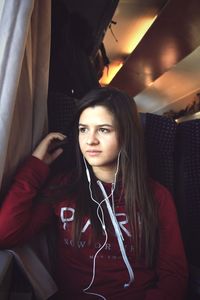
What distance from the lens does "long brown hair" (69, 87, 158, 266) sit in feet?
2.93

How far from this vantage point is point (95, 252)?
35.4 inches

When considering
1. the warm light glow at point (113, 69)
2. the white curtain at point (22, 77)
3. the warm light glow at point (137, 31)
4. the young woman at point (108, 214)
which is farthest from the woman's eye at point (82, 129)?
the warm light glow at point (113, 69)

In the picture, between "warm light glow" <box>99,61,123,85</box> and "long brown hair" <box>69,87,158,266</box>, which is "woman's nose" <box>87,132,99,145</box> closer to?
"long brown hair" <box>69,87,158,266</box>

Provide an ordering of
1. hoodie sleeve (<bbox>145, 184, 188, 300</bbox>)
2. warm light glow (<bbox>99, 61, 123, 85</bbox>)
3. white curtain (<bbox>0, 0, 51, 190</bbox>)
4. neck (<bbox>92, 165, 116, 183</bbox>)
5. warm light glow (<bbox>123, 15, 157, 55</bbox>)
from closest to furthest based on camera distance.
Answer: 1. white curtain (<bbox>0, 0, 51, 190</bbox>)
2. hoodie sleeve (<bbox>145, 184, 188, 300</bbox>)
3. neck (<bbox>92, 165, 116, 183</bbox>)
4. warm light glow (<bbox>123, 15, 157, 55</bbox>)
5. warm light glow (<bbox>99, 61, 123, 85</bbox>)

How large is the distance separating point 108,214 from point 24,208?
0.80 ft

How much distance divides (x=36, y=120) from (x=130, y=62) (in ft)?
8.81

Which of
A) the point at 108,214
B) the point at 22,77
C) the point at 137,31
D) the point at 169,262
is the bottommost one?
the point at 169,262

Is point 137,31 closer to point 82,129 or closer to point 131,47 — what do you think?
point 131,47

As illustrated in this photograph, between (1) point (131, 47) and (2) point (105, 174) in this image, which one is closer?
(2) point (105, 174)

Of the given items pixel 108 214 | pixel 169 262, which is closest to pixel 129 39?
pixel 108 214

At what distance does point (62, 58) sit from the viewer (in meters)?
1.19

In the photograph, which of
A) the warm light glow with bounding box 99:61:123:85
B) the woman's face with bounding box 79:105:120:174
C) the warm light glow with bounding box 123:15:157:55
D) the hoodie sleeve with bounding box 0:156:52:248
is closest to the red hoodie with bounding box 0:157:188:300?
the hoodie sleeve with bounding box 0:156:52:248

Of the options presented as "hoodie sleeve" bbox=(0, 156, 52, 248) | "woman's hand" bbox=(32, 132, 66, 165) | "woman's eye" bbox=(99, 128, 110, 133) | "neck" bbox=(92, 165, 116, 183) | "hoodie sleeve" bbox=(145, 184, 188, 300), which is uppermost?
"woman's eye" bbox=(99, 128, 110, 133)

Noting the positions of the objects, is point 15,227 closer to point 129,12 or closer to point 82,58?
point 82,58
